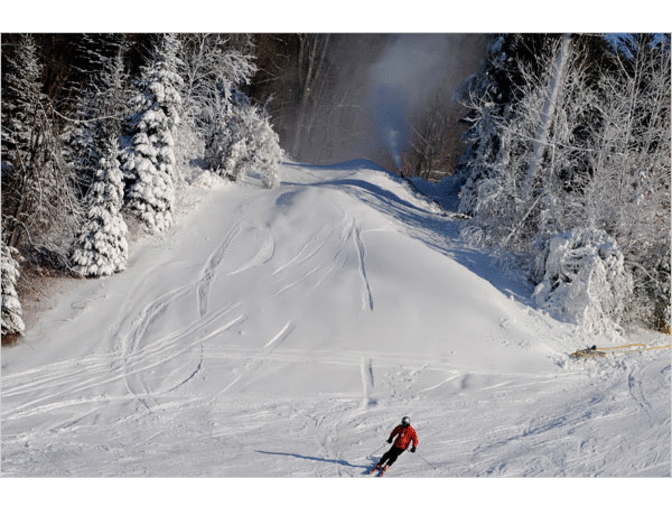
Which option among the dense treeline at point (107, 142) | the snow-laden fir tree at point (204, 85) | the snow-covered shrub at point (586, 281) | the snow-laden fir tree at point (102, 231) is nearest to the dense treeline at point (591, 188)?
the snow-covered shrub at point (586, 281)

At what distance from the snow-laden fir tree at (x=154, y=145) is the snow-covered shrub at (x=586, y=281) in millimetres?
10893

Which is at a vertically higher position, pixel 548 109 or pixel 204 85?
pixel 548 109

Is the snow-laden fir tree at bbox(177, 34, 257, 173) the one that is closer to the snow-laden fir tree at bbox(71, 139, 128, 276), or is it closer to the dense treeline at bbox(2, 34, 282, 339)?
the dense treeline at bbox(2, 34, 282, 339)

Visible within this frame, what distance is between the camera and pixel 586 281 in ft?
54.8

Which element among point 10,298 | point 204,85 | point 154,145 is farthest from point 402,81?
point 10,298

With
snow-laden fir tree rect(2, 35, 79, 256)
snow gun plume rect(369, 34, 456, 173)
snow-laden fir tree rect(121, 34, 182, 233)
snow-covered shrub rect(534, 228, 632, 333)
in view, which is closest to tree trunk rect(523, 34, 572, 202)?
snow-covered shrub rect(534, 228, 632, 333)

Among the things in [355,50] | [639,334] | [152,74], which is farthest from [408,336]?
[355,50]

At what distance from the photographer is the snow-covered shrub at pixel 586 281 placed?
1666 cm

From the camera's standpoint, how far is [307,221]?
62.2 feet

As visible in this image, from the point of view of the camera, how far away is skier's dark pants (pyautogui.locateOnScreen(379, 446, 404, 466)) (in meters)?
10.1

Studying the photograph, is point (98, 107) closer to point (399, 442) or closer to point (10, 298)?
point (10, 298)

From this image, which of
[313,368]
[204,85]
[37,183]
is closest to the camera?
[37,183]

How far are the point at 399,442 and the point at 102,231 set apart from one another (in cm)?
989

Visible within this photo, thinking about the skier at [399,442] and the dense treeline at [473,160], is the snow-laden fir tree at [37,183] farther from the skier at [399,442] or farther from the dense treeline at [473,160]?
the skier at [399,442]
